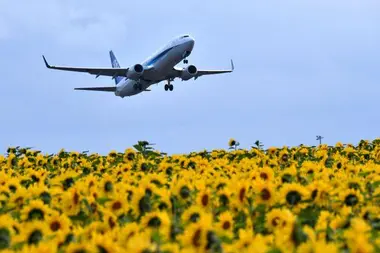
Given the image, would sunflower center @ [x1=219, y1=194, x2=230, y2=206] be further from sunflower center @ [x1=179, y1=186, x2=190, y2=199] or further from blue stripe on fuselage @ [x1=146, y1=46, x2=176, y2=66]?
blue stripe on fuselage @ [x1=146, y1=46, x2=176, y2=66]

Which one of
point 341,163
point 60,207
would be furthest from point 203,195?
point 341,163

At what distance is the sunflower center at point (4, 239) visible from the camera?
491cm

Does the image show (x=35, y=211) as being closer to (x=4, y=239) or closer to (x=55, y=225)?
(x=55, y=225)

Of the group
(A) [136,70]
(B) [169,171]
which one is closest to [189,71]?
(A) [136,70]

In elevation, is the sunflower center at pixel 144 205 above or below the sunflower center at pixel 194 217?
above

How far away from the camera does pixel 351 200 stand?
20.8ft

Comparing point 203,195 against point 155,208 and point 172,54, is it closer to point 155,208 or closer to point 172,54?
point 155,208

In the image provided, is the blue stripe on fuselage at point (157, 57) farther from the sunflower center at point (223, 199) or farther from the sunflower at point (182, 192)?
the sunflower center at point (223, 199)

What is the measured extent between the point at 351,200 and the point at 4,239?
11.0 feet

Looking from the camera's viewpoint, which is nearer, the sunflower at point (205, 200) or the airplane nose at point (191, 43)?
the sunflower at point (205, 200)

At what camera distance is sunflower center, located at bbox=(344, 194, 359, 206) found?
6320mm

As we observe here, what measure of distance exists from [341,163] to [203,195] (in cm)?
583

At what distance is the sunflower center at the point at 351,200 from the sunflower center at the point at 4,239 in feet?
10.8

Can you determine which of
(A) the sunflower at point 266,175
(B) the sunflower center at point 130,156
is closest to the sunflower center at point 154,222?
Answer: (A) the sunflower at point 266,175
